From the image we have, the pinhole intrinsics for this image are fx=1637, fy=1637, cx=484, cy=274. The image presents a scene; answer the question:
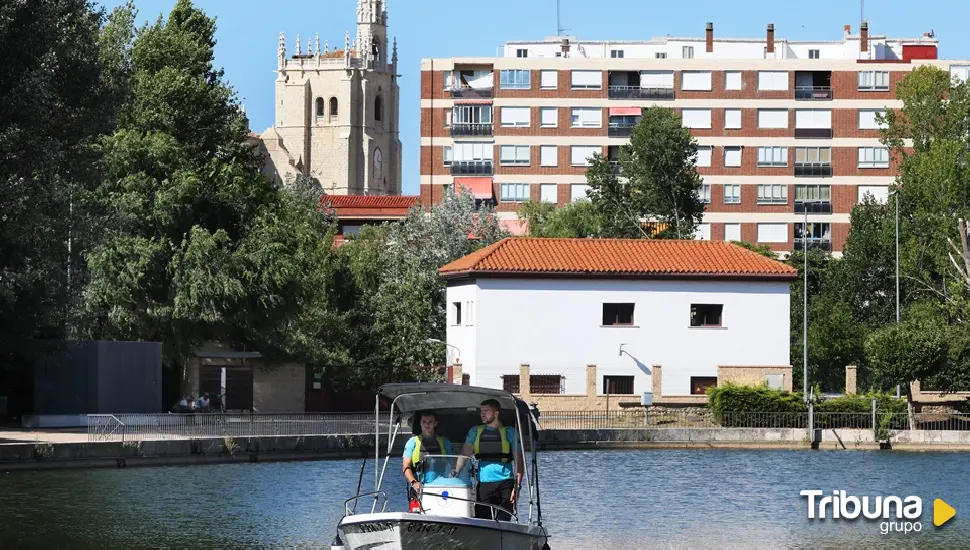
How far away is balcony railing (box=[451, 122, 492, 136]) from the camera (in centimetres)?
11000

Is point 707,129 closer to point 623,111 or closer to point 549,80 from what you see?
point 623,111

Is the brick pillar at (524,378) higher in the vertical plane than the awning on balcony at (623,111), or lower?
lower

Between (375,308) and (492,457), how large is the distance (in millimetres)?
50325

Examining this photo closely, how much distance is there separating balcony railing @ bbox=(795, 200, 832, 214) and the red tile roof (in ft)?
139

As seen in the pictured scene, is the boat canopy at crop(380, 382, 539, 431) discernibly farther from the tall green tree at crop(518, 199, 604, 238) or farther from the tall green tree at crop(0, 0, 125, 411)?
the tall green tree at crop(518, 199, 604, 238)

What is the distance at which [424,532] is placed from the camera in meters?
21.9

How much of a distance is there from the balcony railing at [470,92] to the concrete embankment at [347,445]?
5765cm

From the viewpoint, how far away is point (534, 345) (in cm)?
6450

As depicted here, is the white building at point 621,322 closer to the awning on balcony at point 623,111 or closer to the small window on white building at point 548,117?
the small window on white building at point 548,117

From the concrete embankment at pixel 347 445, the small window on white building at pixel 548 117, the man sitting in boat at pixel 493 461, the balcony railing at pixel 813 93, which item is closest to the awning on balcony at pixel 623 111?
the small window on white building at pixel 548 117

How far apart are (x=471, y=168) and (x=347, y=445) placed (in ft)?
203

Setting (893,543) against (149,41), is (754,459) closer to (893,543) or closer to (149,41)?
(893,543)

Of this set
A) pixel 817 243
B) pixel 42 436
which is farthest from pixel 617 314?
pixel 817 243

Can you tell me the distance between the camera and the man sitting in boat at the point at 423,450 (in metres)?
23.0
